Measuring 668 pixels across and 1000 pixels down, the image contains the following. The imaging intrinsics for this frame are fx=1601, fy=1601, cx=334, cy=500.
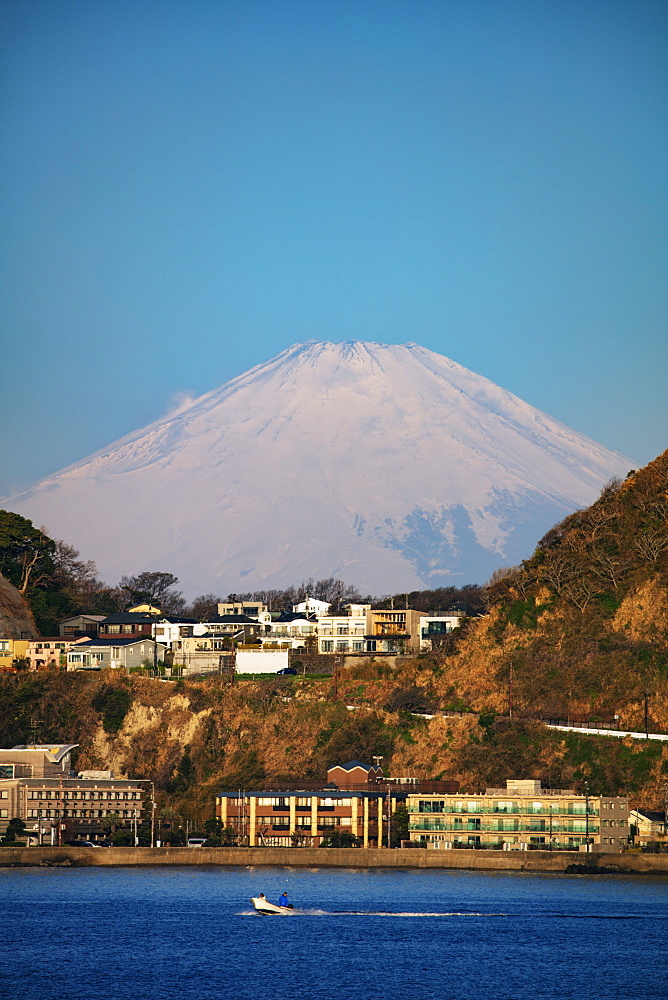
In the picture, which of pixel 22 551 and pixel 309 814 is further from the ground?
pixel 22 551

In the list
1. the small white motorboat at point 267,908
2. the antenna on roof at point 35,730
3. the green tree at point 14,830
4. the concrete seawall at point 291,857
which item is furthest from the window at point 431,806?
the antenna on roof at point 35,730

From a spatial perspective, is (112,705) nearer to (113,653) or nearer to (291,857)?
(113,653)

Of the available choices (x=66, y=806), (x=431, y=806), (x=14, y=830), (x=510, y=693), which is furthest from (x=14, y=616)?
(x=431, y=806)

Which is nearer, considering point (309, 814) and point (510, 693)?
point (309, 814)

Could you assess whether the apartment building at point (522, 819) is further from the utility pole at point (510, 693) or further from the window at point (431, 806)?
the utility pole at point (510, 693)

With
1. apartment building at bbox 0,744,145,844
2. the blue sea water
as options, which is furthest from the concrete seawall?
apartment building at bbox 0,744,145,844

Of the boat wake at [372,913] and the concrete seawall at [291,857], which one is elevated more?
the concrete seawall at [291,857]

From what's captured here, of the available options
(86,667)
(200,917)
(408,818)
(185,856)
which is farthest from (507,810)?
(86,667)
